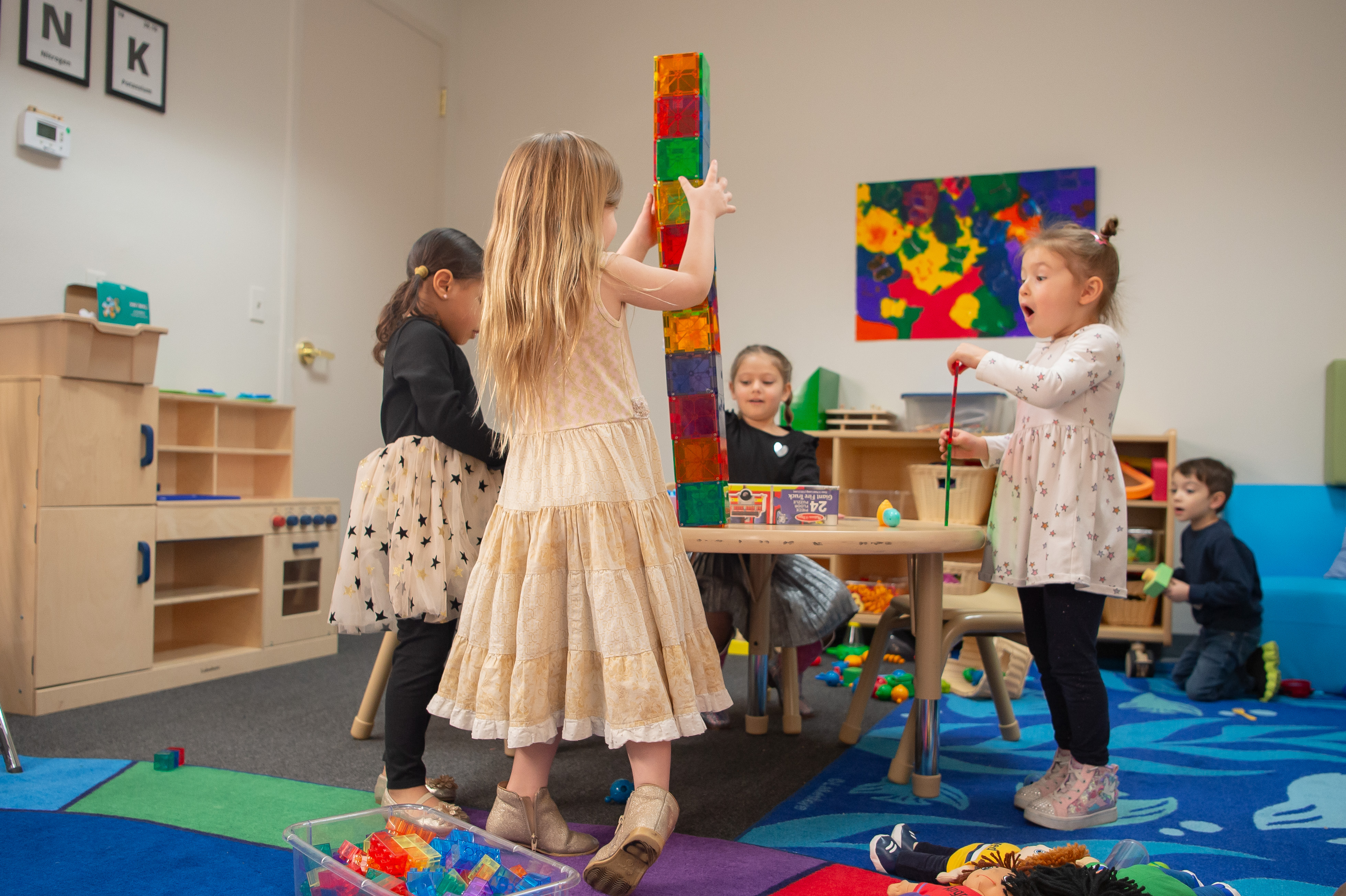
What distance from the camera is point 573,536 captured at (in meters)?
1.46

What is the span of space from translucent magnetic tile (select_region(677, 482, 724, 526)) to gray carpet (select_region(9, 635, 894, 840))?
1.91 feet

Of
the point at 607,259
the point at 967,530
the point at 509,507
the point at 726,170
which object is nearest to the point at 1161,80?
the point at 726,170

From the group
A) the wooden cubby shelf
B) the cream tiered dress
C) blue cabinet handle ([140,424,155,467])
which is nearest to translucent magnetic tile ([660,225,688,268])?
the cream tiered dress

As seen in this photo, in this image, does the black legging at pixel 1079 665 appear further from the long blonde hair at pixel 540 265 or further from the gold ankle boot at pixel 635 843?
the long blonde hair at pixel 540 265

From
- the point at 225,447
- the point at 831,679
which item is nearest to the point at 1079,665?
the point at 831,679

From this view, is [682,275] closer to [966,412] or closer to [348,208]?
[966,412]

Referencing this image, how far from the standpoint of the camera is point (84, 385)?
276 cm

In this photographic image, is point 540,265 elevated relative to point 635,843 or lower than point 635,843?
elevated

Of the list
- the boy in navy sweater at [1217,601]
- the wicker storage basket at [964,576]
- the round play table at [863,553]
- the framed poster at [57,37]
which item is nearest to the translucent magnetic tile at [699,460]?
the round play table at [863,553]

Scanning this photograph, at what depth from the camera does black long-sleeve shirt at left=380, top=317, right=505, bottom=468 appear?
175cm

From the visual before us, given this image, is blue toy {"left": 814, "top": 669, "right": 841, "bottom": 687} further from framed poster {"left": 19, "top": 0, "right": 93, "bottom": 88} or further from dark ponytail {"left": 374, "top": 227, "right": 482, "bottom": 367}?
framed poster {"left": 19, "top": 0, "right": 93, "bottom": 88}

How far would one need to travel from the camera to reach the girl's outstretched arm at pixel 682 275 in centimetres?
153

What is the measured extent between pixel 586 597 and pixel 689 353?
1.87 feet

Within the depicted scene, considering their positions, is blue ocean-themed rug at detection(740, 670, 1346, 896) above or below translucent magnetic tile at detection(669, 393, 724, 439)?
below
